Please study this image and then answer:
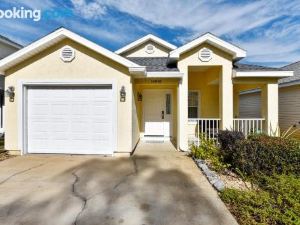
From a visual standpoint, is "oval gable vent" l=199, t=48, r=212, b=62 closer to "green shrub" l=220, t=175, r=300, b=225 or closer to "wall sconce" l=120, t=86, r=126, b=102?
"wall sconce" l=120, t=86, r=126, b=102

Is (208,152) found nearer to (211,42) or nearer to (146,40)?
(211,42)

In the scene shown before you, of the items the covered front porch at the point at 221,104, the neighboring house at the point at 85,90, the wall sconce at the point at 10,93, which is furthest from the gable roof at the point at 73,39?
the covered front porch at the point at 221,104

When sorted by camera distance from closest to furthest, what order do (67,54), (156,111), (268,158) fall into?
(268,158)
(67,54)
(156,111)

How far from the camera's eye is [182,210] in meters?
3.83

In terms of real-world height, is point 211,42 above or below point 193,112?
above

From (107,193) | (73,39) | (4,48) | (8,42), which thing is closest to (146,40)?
(73,39)

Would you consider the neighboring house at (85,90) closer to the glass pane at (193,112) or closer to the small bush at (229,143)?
the small bush at (229,143)

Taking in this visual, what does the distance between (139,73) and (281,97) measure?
9.10 meters

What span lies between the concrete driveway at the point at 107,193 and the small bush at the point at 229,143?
3.53 ft

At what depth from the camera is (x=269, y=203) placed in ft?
12.7

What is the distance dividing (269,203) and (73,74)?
717 centimetres

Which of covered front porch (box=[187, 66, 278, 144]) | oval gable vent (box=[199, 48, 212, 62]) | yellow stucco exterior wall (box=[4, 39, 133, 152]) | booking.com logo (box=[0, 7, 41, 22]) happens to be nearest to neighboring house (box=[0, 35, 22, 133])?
booking.com logo (box=[0, 7, 41, 22])

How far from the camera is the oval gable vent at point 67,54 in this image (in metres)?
7.90

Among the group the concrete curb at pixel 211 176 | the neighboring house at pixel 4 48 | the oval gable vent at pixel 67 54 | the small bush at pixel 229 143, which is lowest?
the concrete curb at pixel 211 176
